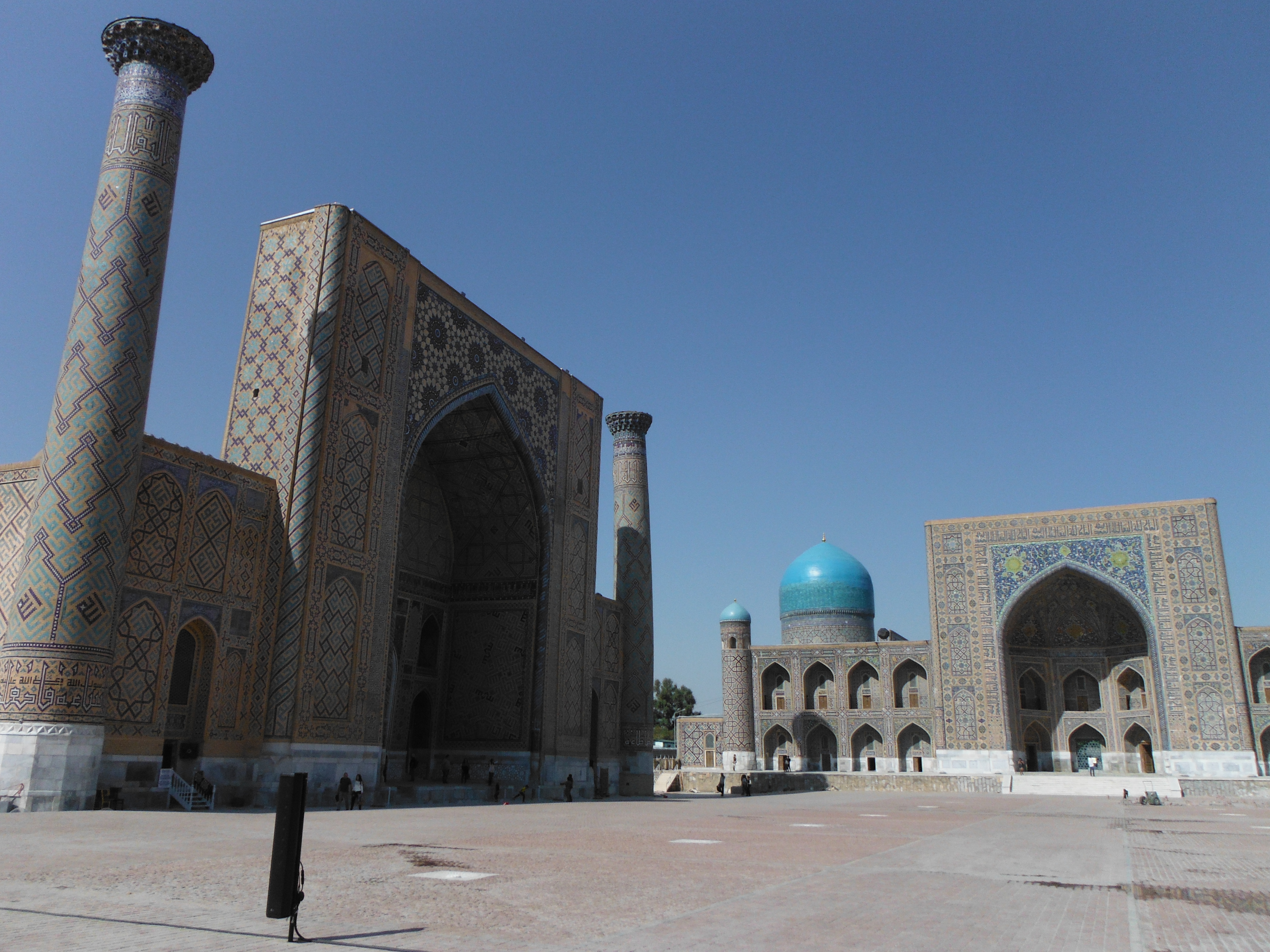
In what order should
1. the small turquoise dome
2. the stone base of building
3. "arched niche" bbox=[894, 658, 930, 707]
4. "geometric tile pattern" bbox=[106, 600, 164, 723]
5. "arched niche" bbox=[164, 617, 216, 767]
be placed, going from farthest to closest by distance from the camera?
the small turquoise dome, "arched niche" bbox=[894, 658, 930, 707], "arched niche" bbox=[164, 617, 216, 767], "geometric tile pattern" bbox=[106, 600, 164, 723], the stone base of building

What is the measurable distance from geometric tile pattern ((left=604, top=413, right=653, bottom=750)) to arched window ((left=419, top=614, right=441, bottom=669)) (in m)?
4.93

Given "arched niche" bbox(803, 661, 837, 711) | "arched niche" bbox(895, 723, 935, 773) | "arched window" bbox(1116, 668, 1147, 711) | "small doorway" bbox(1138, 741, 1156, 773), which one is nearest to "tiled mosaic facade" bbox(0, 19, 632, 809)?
"arched niche" bbox(803, 661, 837, 711)

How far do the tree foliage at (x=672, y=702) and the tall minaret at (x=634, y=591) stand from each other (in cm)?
3070

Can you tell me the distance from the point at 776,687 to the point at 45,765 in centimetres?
2963

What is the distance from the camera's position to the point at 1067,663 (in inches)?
1280

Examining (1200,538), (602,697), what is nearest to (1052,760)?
(1200,538)

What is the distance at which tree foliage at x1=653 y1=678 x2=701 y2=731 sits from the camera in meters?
54.1

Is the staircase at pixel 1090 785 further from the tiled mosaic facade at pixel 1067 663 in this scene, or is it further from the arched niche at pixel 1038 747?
the arched niche at pixel 1038 747

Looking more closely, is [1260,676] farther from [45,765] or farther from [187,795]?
[45,765]

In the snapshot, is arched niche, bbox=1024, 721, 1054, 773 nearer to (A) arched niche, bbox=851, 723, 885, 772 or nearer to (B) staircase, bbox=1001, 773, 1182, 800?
(B) staircase, bbox=1001, 773, 1182, 800

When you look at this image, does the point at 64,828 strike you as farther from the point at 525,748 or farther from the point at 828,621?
the point at 828,621

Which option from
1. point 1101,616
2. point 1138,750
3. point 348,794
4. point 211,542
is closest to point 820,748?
point 1138,750

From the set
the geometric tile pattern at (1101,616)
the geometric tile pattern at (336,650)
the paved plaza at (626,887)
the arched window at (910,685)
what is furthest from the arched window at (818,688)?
the paved plaza at (626,887)

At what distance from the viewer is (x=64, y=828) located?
8.47 metres
